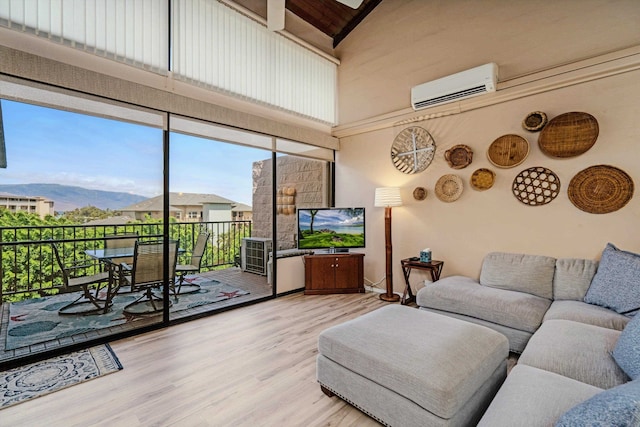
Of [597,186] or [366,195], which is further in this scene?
[366,195]

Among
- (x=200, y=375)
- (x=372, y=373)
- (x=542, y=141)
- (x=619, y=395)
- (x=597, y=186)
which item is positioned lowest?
(x=200, y=375)

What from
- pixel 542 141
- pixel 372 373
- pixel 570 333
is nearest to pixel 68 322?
pixel 372 373

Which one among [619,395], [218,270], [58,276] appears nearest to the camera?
[619,395]

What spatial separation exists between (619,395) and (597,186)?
8.70 feet

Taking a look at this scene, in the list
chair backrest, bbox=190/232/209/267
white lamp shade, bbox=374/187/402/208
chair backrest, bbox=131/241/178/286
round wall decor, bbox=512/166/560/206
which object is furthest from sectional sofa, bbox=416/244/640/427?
chair backrest, bbox=190/232/209/267

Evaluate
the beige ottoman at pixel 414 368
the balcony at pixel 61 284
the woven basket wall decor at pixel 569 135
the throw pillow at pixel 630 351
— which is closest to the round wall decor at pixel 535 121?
the woven basket wall decor at pixel 569 135

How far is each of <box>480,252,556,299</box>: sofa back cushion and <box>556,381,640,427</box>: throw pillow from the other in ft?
6.99

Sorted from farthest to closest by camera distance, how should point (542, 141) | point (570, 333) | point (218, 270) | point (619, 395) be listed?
point (218, 270), point (542, 141), point (570, 333), point (619, 395)

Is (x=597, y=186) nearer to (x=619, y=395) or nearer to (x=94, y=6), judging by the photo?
(x=619, y=395)

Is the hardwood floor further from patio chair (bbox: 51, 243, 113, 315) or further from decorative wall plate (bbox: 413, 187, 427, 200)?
decorative wall plate (bbox: 413, 187, 427, 200)

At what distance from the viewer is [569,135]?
9.05 feet

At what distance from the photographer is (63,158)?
4008 mm

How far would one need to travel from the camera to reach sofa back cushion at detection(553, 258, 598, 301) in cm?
252

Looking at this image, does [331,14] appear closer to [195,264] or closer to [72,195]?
[195,264]
